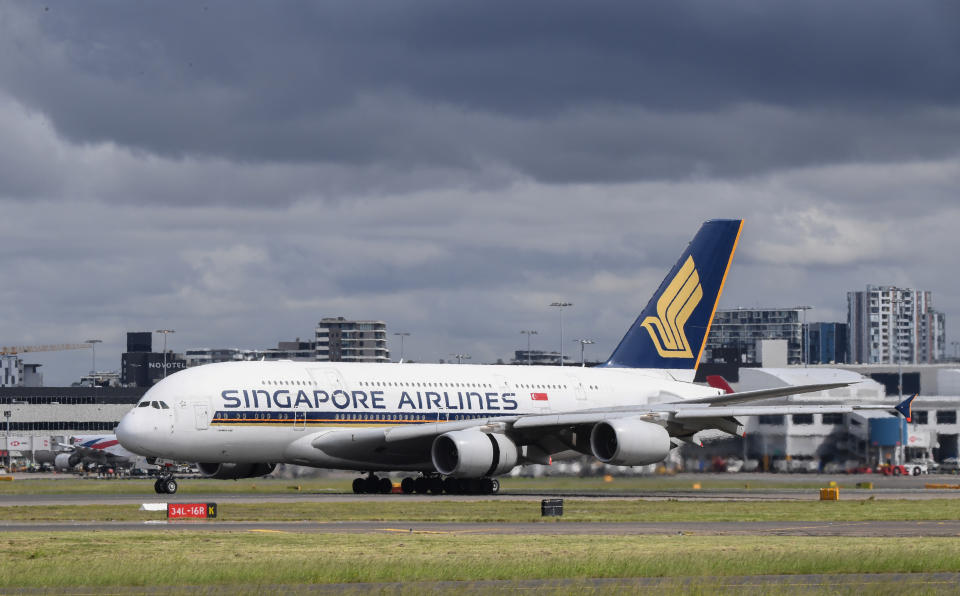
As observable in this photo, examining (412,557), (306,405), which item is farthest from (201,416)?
(412,557)

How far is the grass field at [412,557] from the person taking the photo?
91.0ft

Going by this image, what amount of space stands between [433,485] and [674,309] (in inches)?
719

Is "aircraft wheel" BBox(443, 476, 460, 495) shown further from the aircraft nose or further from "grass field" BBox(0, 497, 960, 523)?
the aircraft nose

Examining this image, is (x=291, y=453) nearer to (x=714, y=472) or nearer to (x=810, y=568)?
(x=714, y=472)

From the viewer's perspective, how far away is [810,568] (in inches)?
1158

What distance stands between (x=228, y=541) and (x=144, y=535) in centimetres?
327

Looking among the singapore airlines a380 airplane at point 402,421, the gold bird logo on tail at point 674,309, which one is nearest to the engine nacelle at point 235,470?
the singapore airlines a380 airplane at point 402,421

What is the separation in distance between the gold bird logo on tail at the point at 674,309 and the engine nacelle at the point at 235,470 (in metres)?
21.6

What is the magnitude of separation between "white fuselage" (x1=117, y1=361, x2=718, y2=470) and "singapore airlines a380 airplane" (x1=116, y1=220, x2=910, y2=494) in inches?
2.0

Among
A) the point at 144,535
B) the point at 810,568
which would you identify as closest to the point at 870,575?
the point at 810,568

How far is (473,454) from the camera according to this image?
61750 millimetres

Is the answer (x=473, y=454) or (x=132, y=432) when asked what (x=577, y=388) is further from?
(x=132, y=432)

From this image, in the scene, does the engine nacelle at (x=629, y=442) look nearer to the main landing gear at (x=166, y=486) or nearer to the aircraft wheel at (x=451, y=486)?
the aircraft wheel at (x=451, y=486)

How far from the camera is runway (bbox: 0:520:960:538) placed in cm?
3934
